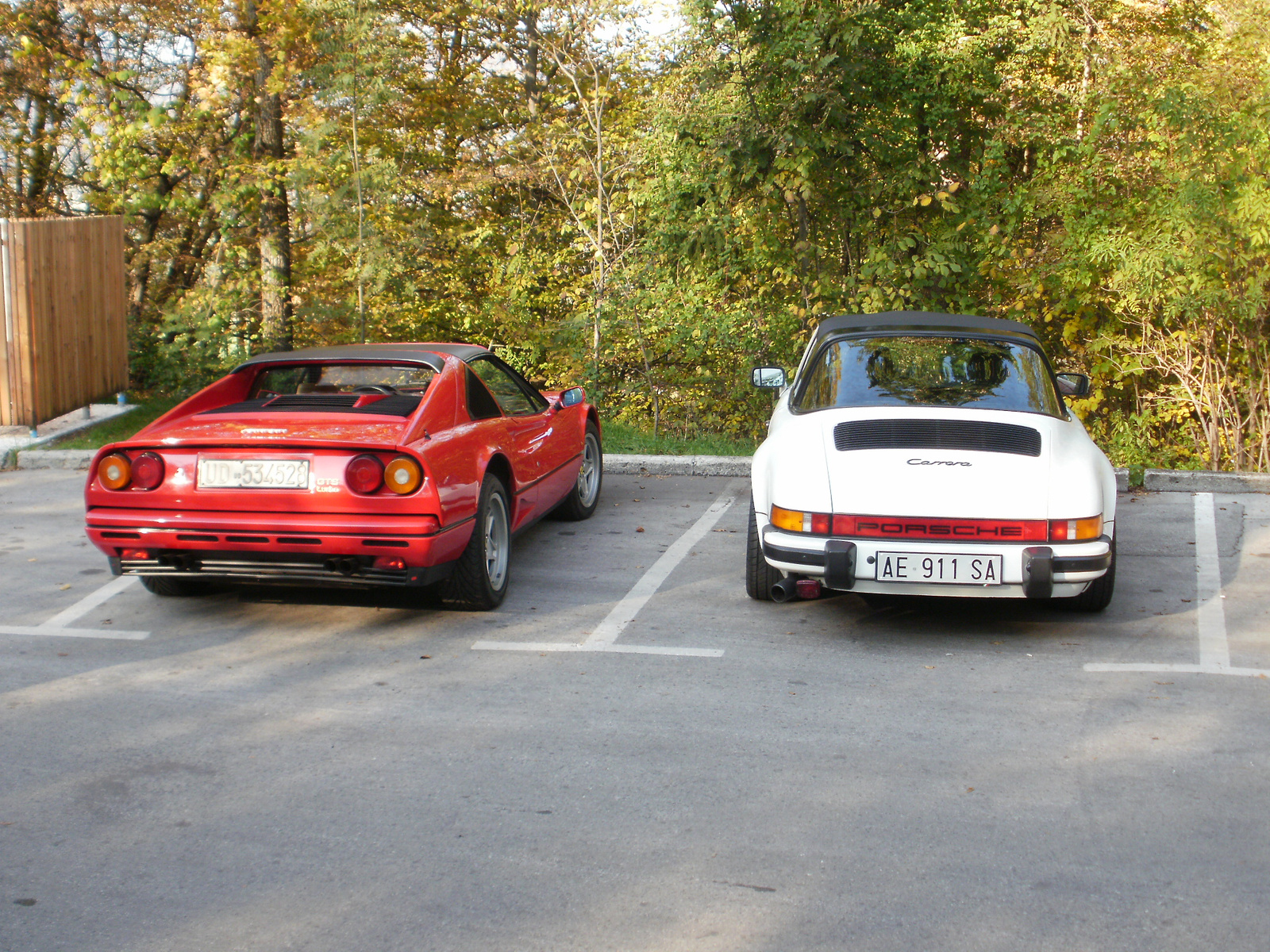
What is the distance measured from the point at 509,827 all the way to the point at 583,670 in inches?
61.4

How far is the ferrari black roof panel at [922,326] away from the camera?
6.66m

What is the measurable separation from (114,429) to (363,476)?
7778 millimetres

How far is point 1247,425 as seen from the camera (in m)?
10.8

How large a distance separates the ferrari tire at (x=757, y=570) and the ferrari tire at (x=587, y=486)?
2122 mm

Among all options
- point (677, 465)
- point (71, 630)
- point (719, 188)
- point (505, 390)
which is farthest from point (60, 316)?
point (71, 630)

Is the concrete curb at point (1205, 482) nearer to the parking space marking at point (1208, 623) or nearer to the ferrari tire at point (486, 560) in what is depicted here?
the parking space marking at point (1208, 623)

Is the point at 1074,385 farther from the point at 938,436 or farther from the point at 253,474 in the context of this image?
the point at 253,474

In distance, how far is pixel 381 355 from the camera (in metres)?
6.44

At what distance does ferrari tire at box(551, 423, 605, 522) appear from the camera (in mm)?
8289

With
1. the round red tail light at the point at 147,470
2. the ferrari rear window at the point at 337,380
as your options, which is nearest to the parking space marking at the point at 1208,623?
the ferrari rear window at the point at 337,380

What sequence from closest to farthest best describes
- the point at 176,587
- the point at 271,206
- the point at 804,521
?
1. the point at 804,521
2. the point at 176,587
3. the point at 271,206

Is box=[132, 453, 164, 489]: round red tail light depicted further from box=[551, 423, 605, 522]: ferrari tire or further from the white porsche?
box=[551, 423, 605, 522]: ferrari tire

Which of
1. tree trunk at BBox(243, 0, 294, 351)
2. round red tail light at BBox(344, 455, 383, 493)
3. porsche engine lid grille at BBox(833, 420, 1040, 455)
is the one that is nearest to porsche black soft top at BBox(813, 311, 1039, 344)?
porsche engine lid grille at BBox(833, 420, 1040, 455)

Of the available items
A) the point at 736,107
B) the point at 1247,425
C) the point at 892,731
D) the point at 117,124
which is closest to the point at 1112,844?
the point at 892,731
